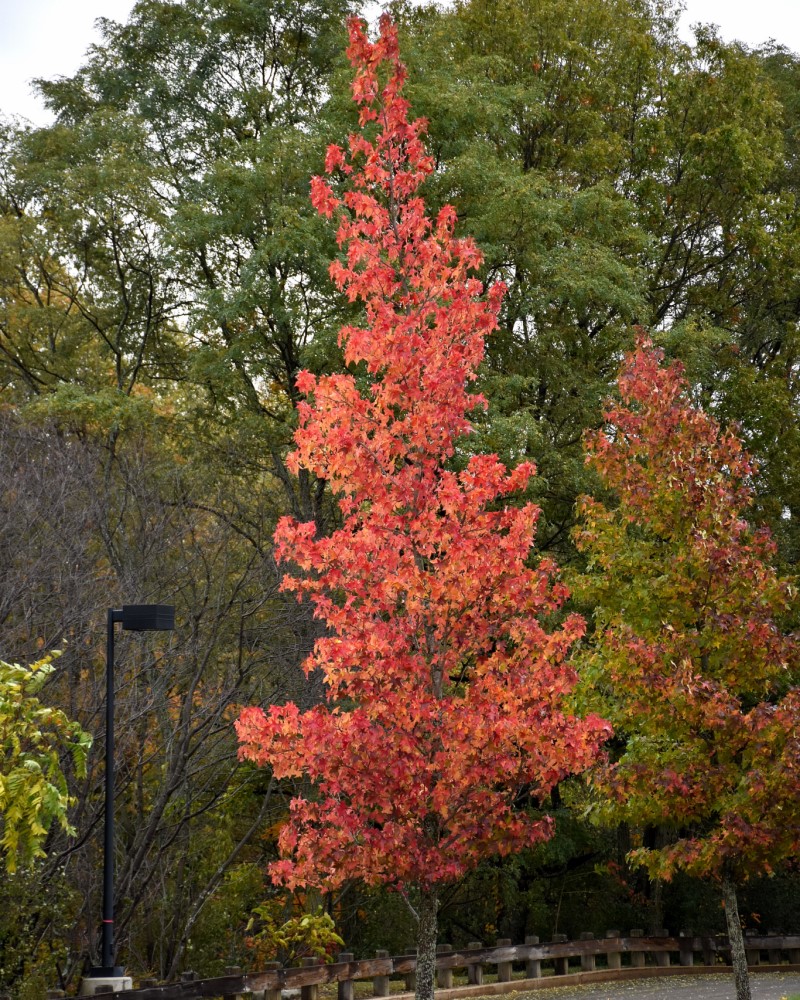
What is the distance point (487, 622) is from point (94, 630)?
8.17m

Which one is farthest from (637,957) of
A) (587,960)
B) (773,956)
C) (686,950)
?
(773,956)

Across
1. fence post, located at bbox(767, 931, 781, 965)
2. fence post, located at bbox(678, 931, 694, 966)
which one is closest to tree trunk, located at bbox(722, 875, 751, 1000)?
fence post, located at bbox(678, 931, 694, 966)

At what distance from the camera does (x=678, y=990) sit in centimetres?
1950

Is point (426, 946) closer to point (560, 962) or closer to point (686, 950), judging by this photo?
point (560, 962)

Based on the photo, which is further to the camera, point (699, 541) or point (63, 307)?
point (63, 307)

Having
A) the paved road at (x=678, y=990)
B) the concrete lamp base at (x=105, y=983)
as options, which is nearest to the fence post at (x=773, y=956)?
the paved road at (x=678, y=990)

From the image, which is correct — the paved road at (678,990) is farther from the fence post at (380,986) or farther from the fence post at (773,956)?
the fence post at (380,986)

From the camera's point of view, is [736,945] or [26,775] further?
[736,945]

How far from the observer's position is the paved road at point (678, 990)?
18.4 meters

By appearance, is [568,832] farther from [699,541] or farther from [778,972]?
[699,541]

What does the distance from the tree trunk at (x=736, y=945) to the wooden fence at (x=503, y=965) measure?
3.99 metres

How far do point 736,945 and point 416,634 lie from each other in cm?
554

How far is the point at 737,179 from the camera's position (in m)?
25.2

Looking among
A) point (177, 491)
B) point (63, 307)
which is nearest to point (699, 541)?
point (177, 491)
